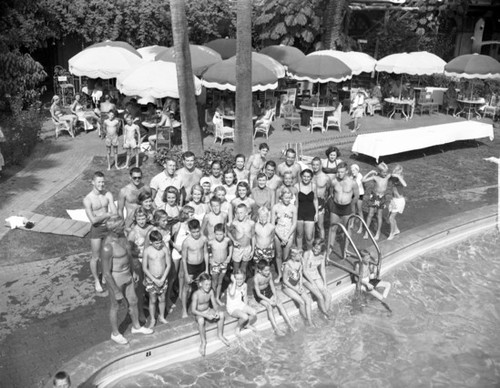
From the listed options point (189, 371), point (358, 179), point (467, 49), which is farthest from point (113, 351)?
point (467, 49)

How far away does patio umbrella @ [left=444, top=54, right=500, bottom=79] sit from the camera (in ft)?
68.1

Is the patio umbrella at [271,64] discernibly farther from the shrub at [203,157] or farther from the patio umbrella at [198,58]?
the shrub at [203,157]

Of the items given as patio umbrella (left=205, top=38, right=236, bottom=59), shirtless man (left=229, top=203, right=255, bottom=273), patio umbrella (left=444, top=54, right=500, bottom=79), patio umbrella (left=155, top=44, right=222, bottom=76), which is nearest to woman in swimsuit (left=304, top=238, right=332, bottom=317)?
shirtless man (left=229, top=203, right=255, bottom=273)

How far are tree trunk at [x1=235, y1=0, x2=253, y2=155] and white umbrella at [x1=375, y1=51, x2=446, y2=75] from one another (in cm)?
978

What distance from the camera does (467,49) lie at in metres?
34.3

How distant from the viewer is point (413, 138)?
15930 mm

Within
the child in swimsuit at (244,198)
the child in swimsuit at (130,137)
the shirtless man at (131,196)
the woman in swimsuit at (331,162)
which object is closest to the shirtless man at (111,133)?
the child in swimsuit at (130,137)

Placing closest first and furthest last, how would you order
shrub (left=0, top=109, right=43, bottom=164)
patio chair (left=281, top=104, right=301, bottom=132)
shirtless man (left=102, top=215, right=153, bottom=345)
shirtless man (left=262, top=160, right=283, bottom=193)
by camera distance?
shirtless man (left=102, top=215, right=153, bottom=345) → shirtless man (left=262, top=160, right=283, bottom=193) → shrub (left=0, top=109, right=43, bottom=164) → patio chair (left=281, top=104, right=301, bottom=132)

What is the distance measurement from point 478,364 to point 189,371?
4167 mm

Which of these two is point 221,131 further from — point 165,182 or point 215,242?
point 215,242

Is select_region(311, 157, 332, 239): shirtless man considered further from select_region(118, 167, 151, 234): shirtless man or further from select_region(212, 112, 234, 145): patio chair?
select_region(212, 112, 234, 145): patio chair

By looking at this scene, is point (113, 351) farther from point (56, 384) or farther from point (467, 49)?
point (467, 49)

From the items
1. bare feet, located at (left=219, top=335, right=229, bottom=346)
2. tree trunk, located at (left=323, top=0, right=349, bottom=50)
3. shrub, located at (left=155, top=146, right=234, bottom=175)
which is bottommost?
bare feet, located at (left=219, top=335, right=229, bottom=346)

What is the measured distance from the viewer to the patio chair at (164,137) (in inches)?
594
